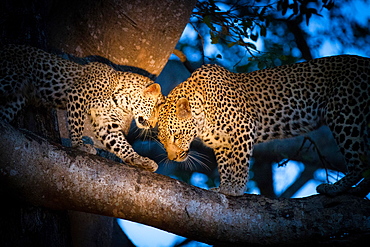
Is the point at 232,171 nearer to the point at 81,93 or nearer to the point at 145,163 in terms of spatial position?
the point at 145,163

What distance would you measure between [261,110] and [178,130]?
104 cm

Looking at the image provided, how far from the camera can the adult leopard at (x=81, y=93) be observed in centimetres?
468

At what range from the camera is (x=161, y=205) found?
399cm

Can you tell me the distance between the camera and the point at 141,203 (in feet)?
13.1

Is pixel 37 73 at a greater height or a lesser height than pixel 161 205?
greater

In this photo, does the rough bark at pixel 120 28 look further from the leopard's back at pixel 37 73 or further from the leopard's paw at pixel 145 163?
the leopard's paw at pixel 145 163

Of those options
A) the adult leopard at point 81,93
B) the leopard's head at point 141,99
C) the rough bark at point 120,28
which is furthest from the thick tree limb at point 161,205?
the rough bark at point 120,28

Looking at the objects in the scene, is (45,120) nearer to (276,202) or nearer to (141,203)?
(141,203)

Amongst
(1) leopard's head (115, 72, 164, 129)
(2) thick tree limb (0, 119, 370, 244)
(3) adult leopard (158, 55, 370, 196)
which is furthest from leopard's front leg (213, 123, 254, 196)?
(1) leopard's head (115, 72, 164, 129)

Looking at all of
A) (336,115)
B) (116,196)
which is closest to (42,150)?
(116,196)

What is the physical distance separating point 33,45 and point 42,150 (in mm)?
1955

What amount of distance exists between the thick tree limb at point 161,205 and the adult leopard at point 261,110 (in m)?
0.54

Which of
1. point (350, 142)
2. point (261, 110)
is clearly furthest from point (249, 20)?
point (350, 142)

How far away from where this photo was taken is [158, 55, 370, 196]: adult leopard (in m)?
4.68
